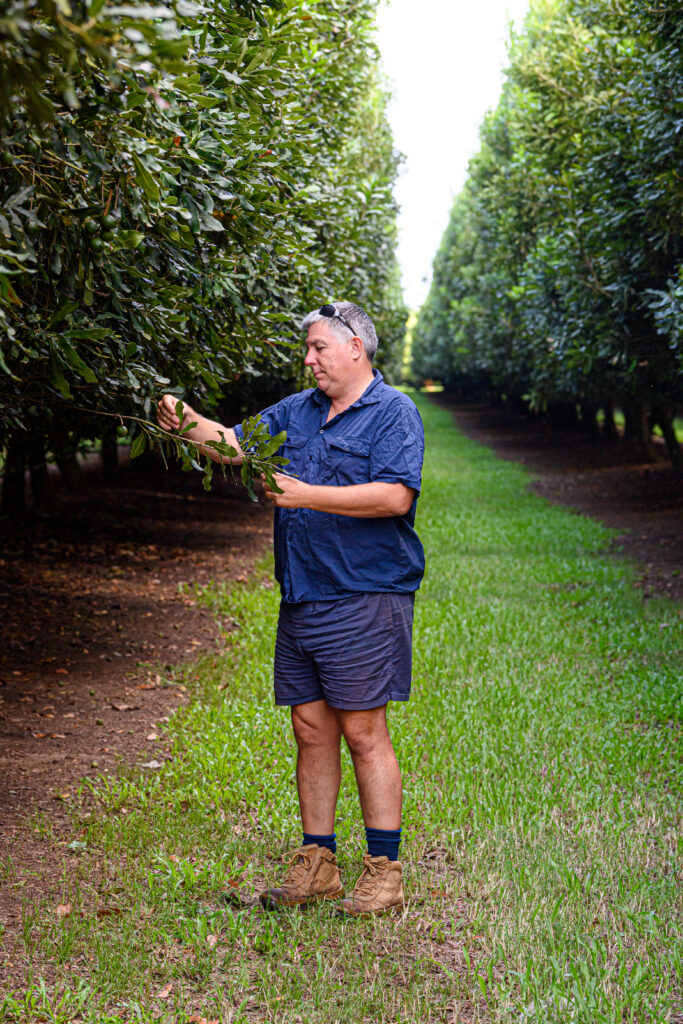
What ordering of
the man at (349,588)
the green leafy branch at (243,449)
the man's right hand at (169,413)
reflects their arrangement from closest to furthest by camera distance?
the green leafy branch at (243,449) < the man's right hand at (169,413) < the man at (349,588)

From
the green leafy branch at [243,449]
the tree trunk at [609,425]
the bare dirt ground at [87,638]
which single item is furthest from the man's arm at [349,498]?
the tree trunk at [609,425]

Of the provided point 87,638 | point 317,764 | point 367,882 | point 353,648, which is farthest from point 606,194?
point 367,882

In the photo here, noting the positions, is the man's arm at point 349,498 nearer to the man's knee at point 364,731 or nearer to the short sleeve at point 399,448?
the short sleeve at point 399,448

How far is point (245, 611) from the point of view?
33.1 ft

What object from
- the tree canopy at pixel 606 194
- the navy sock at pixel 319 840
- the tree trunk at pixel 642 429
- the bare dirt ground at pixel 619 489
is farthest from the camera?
the tree trunk at pixel 642 429

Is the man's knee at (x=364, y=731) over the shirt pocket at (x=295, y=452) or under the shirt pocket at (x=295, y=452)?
under

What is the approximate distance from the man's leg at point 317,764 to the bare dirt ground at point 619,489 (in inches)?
302

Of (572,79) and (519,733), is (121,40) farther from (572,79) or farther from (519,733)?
(572,79)

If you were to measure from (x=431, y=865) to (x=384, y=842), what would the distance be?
1.99 feet

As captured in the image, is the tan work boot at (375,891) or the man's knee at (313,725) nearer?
the tan work boot at (375,891)

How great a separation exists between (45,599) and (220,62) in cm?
726

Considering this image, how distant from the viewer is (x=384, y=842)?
4145mm

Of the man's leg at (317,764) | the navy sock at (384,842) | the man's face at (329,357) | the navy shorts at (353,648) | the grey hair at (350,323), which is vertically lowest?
the navy sock at (384,842)

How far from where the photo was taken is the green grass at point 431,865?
3.52m
